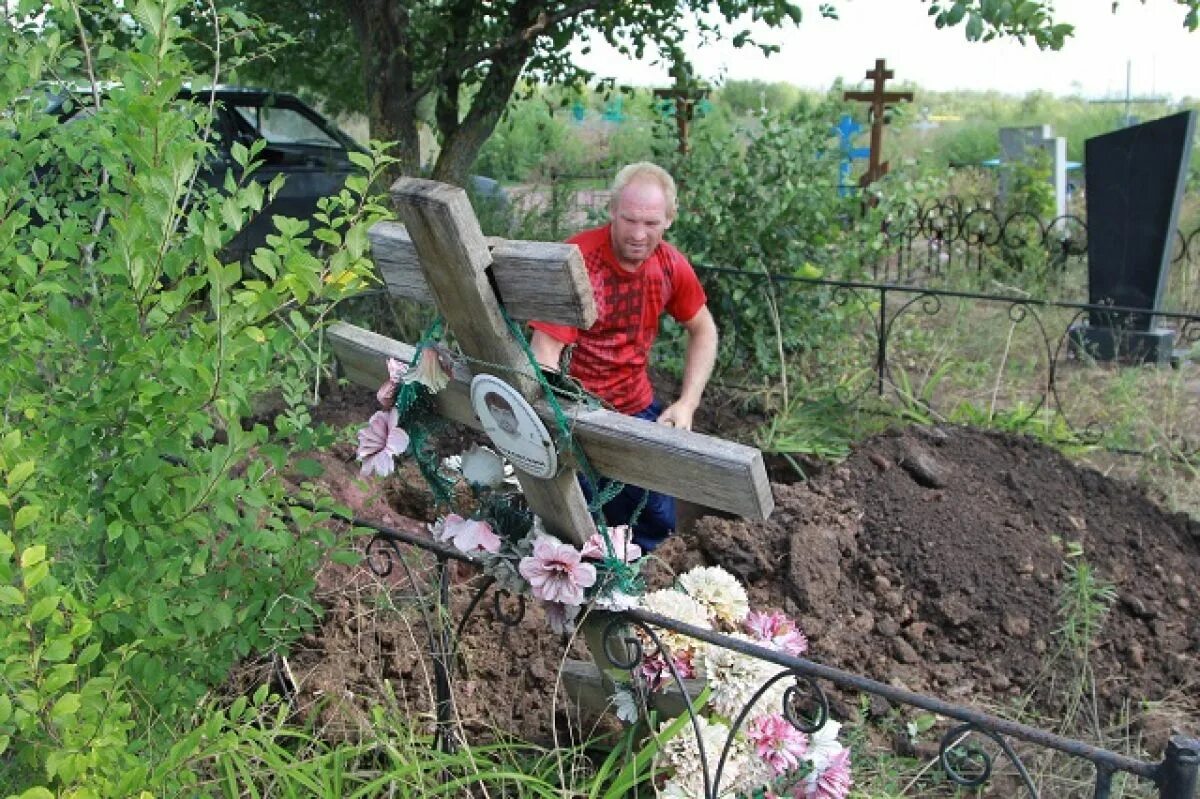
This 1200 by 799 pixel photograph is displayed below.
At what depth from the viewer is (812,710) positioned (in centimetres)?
289

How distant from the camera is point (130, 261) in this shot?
1889 millimetres

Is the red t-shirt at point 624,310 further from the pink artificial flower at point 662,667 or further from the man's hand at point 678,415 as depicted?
the pink artificial flower at point 662,667

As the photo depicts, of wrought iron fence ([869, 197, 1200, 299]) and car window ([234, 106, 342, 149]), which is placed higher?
car window ([234, 106, 342, 149])

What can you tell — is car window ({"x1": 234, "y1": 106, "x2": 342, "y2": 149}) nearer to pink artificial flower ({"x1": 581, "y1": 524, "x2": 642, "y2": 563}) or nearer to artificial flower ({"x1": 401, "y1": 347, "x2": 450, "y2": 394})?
artificial flower ({"x1": 401, "y1": 347, "x2": 450, "y2": 394})

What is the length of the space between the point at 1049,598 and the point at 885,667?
24.1 inches

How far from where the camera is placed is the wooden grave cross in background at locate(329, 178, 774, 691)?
1.89 metres

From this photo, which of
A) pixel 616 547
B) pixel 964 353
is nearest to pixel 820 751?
pixel 616 547

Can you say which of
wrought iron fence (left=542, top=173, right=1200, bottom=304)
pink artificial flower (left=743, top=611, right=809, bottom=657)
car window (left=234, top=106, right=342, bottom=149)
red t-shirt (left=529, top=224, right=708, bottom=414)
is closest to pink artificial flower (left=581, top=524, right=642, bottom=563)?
pink artificial flower (left=743, top=611, right=809, bottom=657)

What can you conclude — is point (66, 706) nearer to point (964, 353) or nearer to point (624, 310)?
point (624, 310)

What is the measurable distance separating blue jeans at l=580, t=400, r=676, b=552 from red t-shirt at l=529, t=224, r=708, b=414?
0.17m

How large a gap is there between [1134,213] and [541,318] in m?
5.88

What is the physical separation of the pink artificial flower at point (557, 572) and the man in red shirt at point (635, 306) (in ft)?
3.48

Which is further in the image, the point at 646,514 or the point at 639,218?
the point at 646,514

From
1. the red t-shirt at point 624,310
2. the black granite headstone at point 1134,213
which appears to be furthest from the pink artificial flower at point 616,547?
the black granite headstone at point 1134,213
